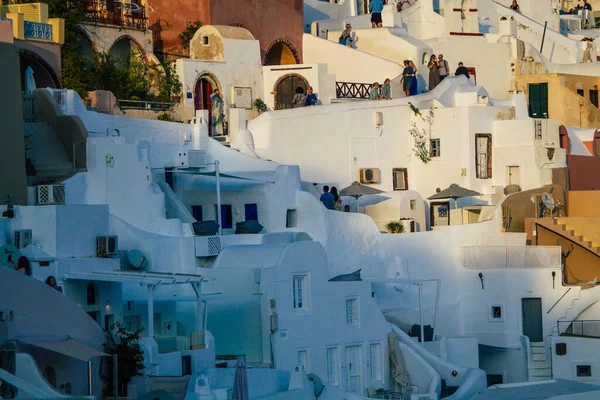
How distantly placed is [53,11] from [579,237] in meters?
15.7

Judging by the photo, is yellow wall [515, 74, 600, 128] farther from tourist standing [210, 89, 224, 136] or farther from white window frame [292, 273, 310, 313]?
white window frame [292, 273, 310, 313]

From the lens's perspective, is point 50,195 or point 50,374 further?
point 50,195

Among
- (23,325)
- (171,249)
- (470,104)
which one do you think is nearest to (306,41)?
Answer: (470,104)

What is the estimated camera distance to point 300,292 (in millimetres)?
44656

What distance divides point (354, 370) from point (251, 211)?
5701mm

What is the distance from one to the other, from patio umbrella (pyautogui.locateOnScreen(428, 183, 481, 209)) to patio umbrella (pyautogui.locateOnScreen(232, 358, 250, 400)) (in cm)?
1542

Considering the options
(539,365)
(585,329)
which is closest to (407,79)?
(585,329)

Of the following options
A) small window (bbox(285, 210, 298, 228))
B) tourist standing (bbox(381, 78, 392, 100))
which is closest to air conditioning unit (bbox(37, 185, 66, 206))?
small window (bbox(285, 210, 298, 228))

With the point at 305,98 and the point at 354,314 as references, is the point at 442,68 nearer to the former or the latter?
the point at 305,98

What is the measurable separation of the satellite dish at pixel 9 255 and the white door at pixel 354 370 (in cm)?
906

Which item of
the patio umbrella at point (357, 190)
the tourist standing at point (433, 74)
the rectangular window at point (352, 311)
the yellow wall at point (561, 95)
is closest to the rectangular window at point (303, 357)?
the rectangular window at point (352, 311)

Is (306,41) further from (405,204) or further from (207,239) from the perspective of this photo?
(207,239)

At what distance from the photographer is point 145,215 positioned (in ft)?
150

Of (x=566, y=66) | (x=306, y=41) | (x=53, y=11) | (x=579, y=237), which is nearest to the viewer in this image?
(x=53, y=11)
